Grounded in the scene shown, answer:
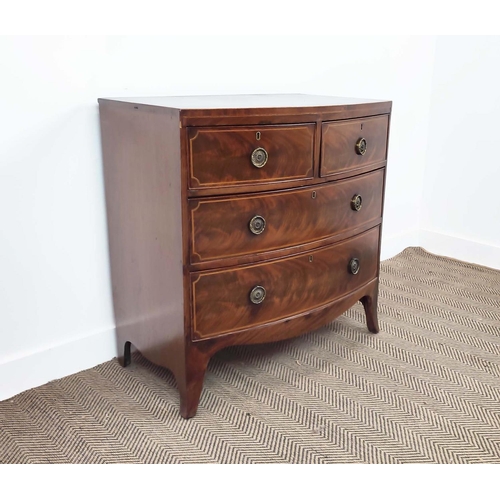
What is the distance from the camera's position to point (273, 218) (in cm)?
167

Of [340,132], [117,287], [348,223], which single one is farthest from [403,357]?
[117,287]

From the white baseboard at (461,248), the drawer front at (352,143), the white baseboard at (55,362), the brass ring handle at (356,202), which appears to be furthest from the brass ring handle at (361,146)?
the white baseboard at (461,248)

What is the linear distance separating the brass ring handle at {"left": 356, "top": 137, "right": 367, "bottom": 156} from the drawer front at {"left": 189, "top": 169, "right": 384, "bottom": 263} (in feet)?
0.29

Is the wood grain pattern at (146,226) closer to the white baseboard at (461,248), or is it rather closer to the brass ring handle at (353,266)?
the brass ring handle at (353,266)

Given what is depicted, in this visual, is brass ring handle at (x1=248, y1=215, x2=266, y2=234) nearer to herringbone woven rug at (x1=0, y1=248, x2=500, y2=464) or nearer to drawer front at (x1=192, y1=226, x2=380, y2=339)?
drawer front at (x1=192, y1=226, x2=380, y2=339)

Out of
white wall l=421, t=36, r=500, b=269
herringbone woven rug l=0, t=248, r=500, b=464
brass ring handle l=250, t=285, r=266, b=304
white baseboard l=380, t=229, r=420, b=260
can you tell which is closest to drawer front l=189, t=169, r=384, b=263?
brass ring handle l=250, t=285, r=266, b=304

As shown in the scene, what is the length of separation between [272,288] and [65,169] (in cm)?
78

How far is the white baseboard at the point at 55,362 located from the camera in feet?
6.04

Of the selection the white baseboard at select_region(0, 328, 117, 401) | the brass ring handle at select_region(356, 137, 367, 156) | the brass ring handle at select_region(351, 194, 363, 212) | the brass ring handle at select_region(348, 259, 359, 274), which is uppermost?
the brass ring handle at select_region(356, 137, 367, 156)

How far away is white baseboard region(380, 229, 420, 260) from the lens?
3156 mm

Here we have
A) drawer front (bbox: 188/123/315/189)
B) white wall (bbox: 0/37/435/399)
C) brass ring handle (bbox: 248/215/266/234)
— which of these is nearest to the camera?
drawer front (bbox: 188/123/315/189)

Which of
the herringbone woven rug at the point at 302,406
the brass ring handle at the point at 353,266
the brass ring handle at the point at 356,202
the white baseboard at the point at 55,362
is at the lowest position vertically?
the herringbone woven rug at the point at 302,406

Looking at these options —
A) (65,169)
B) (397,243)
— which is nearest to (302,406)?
(65,169)

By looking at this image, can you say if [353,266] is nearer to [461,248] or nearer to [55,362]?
[55,362]
